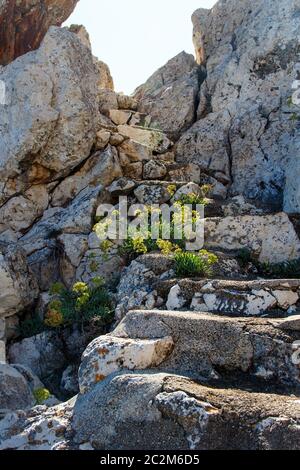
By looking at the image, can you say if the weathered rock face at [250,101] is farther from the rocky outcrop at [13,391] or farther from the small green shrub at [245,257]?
the rocky outcrop at [13,391]

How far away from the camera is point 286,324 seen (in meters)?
9.41

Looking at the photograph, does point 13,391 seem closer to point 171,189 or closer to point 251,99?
point 171,189

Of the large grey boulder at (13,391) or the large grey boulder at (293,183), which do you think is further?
the large grey boulder at (293,183)

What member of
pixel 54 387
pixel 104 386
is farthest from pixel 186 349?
pixel 54 387

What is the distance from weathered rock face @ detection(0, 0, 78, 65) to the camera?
947 inches

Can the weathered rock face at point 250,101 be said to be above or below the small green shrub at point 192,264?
above

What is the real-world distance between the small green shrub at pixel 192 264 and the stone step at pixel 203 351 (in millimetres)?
3507

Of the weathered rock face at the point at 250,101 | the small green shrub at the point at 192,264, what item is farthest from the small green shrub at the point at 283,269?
the weathered rock face at the point at 250,101

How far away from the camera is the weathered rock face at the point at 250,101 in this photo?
66.3 ft

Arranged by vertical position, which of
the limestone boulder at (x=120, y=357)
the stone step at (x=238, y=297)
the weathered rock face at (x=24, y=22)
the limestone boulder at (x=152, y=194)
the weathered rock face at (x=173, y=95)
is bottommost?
the limestone boulder at (x=120, y=357)

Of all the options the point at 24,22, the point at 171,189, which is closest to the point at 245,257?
the point at 171,189

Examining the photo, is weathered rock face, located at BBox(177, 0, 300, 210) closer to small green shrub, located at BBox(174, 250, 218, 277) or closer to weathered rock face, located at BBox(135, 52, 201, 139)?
weathered rock face, located at BBox(135, 52, 201, 139)
